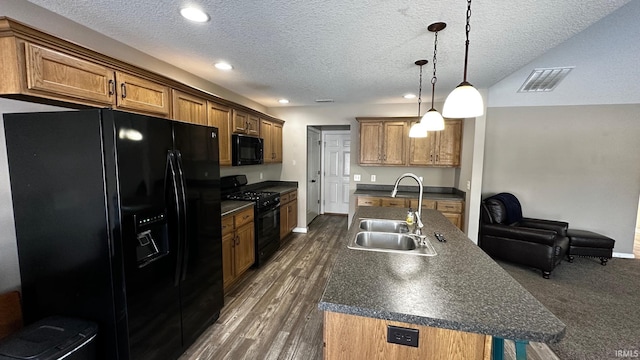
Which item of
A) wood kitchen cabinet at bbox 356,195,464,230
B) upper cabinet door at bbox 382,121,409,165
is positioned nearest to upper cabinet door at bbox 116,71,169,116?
wood kitchen cabinet at bbox 356,195,464,230

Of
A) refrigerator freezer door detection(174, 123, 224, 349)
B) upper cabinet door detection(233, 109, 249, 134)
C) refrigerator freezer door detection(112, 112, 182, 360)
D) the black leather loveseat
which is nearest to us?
refrigerator freezer door detection(112, 112, 182, 360)

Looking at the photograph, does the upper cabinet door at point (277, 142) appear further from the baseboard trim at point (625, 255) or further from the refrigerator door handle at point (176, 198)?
the baseboard trim at point (625, 255)

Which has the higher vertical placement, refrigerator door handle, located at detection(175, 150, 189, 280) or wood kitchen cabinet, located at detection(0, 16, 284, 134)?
wood kitchen cabinet, located at detection(0, 16, 284, 134)

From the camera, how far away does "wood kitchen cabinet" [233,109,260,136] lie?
10.7ft

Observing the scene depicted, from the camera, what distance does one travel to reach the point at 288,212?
4.52m

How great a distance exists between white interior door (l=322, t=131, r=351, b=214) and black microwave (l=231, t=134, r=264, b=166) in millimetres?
2711

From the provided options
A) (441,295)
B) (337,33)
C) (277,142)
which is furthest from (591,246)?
→ (277,142)

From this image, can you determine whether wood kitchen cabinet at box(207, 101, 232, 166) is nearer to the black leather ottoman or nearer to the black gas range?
the black gas range

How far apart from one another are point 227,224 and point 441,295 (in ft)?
7.13

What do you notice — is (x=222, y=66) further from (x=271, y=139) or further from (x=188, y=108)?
(x=271, y=139)

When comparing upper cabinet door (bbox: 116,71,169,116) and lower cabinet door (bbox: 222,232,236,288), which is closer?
upper cabinet door (bbox: 116,71,169,116)

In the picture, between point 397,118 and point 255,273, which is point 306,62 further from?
point 255,273

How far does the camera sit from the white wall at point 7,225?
1.51 metres

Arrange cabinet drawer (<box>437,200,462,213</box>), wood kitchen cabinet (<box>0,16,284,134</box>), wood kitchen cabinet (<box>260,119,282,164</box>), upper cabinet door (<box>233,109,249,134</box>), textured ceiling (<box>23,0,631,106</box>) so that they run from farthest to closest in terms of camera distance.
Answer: wood kitchen cabinet (<box>260,119,282,164</box>)
cabinet drawer (<box>437,200,462,213</box>)
upper cabinet door (<box>233,109,249,134</box>)
textured ceiling (<box>23,0,631,106</box>)
wood kitchen cabinet (<box>0,16,284,134</box>)
